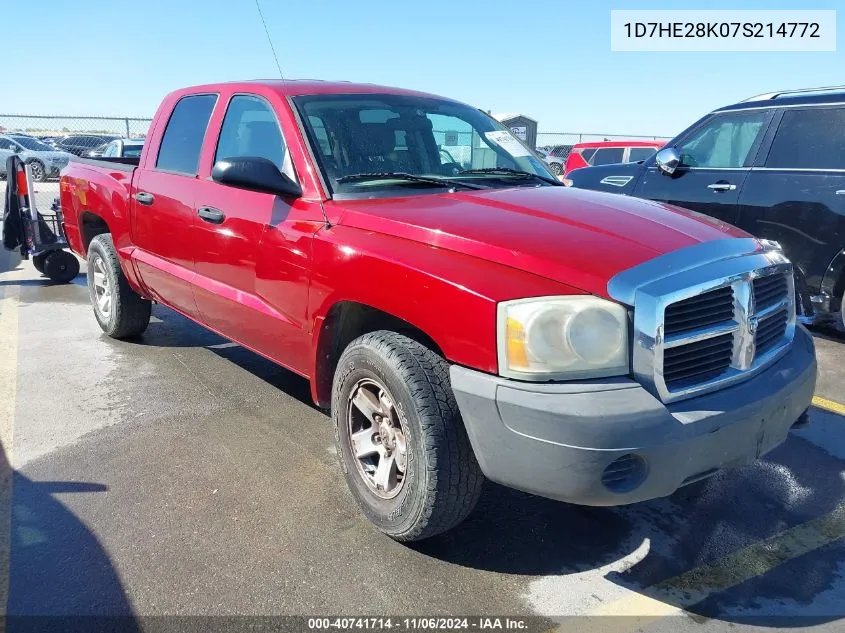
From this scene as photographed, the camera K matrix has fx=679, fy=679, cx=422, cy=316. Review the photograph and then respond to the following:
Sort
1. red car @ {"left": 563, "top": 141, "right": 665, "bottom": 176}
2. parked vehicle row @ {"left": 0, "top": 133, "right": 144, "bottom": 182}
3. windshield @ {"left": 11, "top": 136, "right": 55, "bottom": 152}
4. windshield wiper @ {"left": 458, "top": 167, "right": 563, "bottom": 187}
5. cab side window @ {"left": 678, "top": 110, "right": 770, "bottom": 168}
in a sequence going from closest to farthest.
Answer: windshield wiper @ {"left": 458, "top": 167, "right": 563, "bottom": 187}
cab side window @ {"left": 678, "top": 110, "right": 770, "bottom": 168}
red car @ {"left": 563, "top": 141, "right": 665, "bottom": 176}
parked vehicle row @ {"left": 0, "top": 133, "right": 144, "bottom": 182}
windshield @ {"left": 11, "top": 136, "right": 55, "bottom": 152}

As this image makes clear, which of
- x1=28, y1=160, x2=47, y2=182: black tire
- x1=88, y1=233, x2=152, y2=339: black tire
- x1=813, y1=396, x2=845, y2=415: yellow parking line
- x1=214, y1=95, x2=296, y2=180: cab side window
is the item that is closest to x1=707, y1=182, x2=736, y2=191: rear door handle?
x1=813, y1=396, x2=845, y2=415: yellow parking line

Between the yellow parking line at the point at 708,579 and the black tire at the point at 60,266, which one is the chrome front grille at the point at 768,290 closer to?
the yellow parking line at the point at 708,579

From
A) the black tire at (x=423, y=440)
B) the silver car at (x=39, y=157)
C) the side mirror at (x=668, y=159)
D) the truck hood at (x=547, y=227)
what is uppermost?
the silver car at (x=39, y=157)

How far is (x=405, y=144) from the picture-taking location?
3.50 m

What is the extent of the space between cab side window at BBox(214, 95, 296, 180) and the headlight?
151cm

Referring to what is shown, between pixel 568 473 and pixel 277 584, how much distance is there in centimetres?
117

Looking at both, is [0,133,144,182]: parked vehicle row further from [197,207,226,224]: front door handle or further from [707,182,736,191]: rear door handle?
[707,182,736,191]: rear door handle

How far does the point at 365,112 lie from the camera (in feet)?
11.6

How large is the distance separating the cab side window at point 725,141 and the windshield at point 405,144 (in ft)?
8.87

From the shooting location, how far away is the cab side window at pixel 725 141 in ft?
18.6

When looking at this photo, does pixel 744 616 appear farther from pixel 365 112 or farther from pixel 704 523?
pixel 365 112

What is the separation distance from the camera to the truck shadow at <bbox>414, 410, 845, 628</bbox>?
2.49m

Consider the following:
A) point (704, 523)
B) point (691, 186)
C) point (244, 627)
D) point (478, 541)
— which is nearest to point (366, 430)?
point (478, 541)

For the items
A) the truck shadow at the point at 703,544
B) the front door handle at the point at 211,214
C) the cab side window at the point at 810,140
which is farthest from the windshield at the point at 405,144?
the cab side window at the point at 810,140
